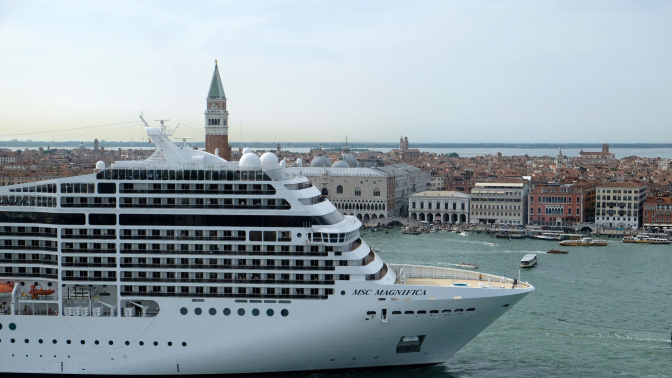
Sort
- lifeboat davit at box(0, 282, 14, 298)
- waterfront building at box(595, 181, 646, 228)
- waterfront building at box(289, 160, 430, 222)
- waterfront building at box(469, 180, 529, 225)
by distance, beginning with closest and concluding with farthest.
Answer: lifeboat davit at box(0, 282, 14, 298) < waterfront building at box(595, 181, 646, 228) < waterfront building at box(469, 180, 529, 225) < waterfront building at box(289, 160, 430, 222)

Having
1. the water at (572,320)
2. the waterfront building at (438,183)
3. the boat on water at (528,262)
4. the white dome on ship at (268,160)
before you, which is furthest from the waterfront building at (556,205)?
the white dome on ship at (268,160)

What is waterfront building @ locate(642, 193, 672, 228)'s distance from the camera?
45.1 metres

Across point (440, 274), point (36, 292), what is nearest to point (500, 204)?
point (440, 274)

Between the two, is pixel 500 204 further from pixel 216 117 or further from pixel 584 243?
pixel 216 117

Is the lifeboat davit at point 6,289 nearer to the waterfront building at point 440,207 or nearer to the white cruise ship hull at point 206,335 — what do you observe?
the white cruise ship hull at point 206,335

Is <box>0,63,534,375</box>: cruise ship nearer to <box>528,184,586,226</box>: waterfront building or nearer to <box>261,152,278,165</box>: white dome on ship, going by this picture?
<box>261,152,278,165</box>: white dome on ship

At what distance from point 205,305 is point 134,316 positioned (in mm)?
1206

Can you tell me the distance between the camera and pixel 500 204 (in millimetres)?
48594

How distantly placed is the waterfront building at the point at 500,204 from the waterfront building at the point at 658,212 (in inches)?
240

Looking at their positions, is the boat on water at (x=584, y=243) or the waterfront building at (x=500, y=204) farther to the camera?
the waterfront building at (x=500, y=204)

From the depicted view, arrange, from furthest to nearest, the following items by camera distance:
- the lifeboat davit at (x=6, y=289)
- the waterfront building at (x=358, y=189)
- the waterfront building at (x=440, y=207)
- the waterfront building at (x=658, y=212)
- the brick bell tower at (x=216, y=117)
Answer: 1. the waterfront building at (x=358, y=189)
2. the waterfront building at (x=440, y=207)
3. the waterfront building at (x=658, y=212)
4. the brick bell tower at (x=216, y=117)
5. the lifeboat davit at (x=6, y=289)

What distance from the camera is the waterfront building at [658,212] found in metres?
Result: 45.1

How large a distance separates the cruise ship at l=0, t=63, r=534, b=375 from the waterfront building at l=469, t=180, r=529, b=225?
33109mm

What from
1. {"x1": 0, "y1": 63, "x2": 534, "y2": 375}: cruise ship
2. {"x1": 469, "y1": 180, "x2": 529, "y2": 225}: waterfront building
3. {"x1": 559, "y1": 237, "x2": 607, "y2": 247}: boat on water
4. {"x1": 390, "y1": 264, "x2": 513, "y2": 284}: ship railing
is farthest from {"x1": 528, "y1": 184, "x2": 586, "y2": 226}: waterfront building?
{"x1": 0, "y1": 63, "x2": 534, "y2": 375}: cruise ship
